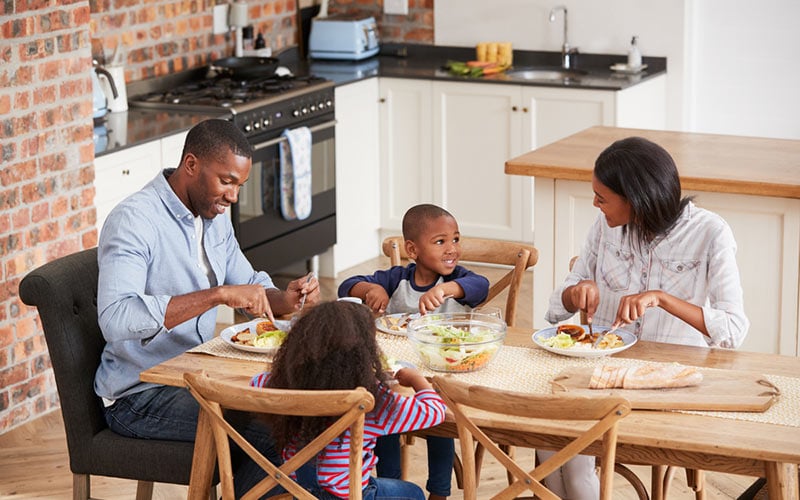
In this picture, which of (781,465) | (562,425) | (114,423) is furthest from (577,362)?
(114,423)

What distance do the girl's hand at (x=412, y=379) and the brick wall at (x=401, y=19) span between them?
4442 millimetres

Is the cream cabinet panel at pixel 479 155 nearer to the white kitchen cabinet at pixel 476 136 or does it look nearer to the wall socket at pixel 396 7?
the white kitchen cabinet at pixel 476 136

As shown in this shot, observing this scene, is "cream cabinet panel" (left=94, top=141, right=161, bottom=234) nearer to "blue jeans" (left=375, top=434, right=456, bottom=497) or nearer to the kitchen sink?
"blue jeans" (left=375, top=434, right=456, bottom=497)

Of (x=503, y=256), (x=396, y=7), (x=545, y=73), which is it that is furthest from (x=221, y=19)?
(x=503, y=256)

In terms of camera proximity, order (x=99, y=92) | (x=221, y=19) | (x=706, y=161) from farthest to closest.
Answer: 1. (x=221, y=19)
2. (x=99, y=92)
3. (x=706, y=161)

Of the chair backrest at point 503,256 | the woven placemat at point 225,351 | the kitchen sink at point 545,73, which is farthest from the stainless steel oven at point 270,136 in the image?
the woven placemat at point 225,351

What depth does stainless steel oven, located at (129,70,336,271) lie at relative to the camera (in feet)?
17.1

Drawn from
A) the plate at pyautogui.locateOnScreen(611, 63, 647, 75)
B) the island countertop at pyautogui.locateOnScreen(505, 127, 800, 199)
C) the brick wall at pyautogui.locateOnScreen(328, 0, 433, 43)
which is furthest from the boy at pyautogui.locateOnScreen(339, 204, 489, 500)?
the brick wall at pyautogui.locateOnScreen(328, 0, 433, 43)

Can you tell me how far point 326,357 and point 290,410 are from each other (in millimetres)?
140

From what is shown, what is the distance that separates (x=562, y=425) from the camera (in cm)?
234

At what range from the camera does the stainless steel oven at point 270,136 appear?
5.20 metres

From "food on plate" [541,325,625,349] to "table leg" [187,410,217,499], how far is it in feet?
2.53

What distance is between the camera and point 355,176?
6.14m

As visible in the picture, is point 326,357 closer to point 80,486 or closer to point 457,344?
point 457,344
